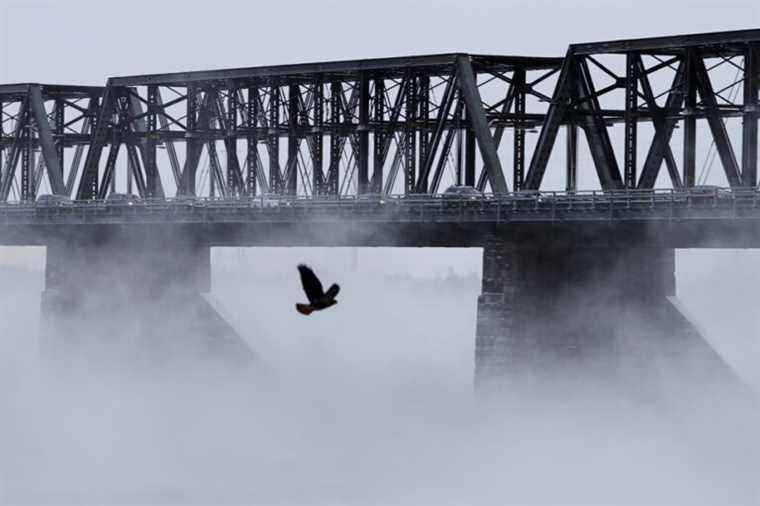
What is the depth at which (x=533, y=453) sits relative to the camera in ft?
247

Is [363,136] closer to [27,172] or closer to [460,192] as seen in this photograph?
[460,192]

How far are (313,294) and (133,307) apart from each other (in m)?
52.3

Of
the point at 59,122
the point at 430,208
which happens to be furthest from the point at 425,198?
the point at 59,122

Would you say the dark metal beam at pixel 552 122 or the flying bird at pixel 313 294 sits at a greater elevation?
the dark metal beam at pixel 552 122

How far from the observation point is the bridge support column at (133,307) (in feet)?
317

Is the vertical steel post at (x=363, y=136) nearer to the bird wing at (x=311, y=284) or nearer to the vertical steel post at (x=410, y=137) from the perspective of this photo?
the vertical steel post at (x=410, y=137)

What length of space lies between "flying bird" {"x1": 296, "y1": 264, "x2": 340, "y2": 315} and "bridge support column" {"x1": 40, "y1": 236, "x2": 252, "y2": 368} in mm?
48734

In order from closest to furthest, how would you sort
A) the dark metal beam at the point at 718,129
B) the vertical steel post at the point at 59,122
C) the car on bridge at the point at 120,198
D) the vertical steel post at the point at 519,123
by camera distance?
the dark metal beam at the point at 718,129
the vertical steel post at the point at 519,123
the car on bridge at the point at 120,198
the vertical steel post at the point at 59,122

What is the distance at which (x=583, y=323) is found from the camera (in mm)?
77562

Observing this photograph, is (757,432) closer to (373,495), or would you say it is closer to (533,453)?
(533,453)

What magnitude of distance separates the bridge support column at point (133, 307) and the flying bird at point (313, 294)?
160ft

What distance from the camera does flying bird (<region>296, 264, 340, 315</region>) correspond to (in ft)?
152

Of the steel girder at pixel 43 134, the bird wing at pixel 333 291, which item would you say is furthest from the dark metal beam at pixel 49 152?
the bird wing at pixel 333 291

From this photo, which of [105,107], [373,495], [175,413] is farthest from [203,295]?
[373,495]
